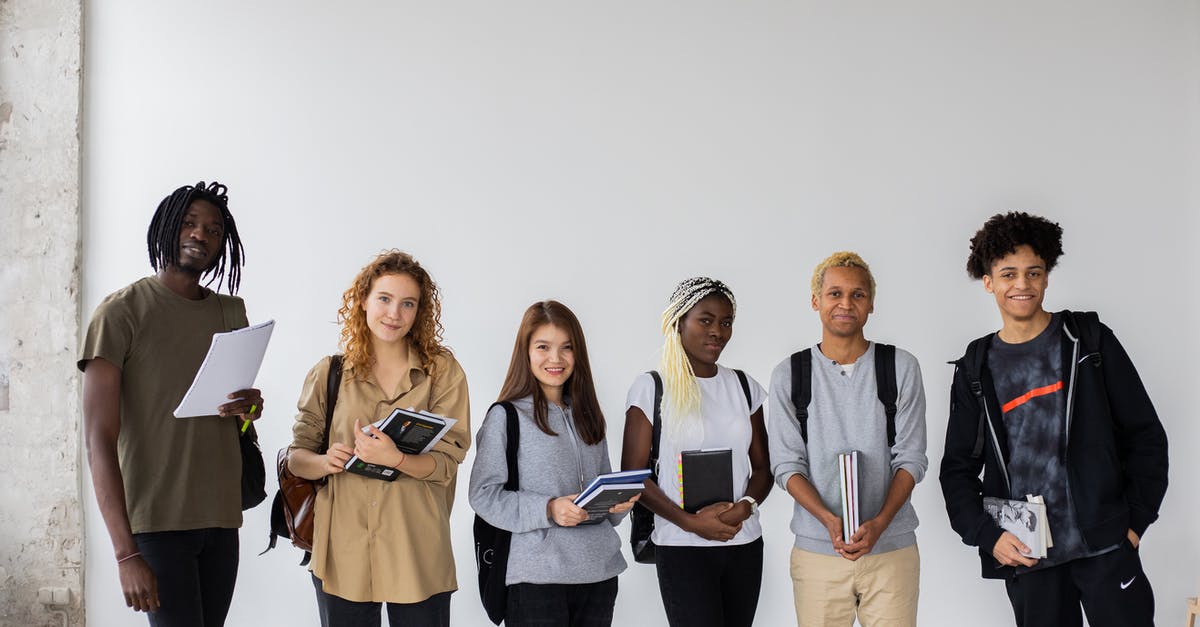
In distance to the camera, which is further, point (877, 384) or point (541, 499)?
point (877, 384)

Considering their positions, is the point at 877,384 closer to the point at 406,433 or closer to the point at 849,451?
the point at 849,451

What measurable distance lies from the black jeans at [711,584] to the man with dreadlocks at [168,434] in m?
1.39

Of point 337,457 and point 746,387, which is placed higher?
point 746,387

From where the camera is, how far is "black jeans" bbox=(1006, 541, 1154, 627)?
2.61 meters

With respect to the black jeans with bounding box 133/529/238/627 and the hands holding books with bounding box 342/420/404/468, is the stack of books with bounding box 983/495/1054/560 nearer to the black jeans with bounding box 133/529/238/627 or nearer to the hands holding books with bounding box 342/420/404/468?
the hands holding books with bounding box 342/420/404/468

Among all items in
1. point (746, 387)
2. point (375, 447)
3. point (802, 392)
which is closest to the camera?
point (375, 447)

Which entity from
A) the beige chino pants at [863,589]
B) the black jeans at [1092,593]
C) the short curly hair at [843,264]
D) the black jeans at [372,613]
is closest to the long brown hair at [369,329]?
the black jeans at [372,613]

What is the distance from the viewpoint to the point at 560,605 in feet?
8.91

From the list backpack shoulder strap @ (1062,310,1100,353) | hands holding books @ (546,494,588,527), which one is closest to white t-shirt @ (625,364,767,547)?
hands holding books @ (546,494,588,527)

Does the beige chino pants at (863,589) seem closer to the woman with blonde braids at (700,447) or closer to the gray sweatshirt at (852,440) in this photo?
the gray sweatshirt at (852,440)

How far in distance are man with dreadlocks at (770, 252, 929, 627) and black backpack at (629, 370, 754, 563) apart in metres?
0.24

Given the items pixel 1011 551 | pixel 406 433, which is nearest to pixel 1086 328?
pixel 1011 551

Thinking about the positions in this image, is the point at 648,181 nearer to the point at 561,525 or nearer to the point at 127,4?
the point at 561,525

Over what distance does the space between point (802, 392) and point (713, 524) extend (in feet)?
1.77
